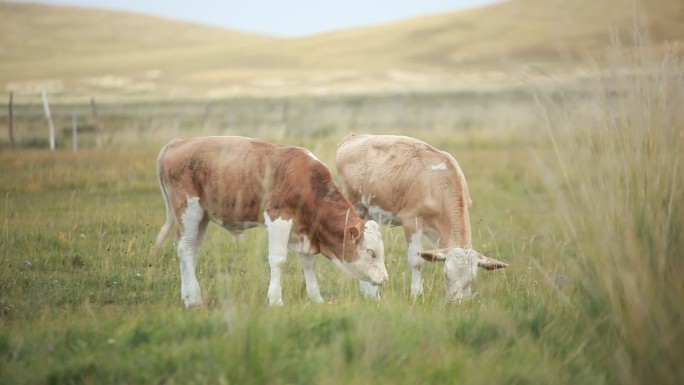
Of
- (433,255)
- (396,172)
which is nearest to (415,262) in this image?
(433,255)

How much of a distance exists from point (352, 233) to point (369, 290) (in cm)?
86

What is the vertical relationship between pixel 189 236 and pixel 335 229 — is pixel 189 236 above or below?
below

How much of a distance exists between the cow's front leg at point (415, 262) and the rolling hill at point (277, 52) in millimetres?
57902

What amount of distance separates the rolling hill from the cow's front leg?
57.9 meters

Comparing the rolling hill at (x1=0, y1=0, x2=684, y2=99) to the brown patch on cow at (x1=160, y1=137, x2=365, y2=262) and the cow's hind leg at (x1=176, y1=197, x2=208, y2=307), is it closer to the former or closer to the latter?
the brown patch on cow at (x1=160, y1=137, x2=365, y2=262)

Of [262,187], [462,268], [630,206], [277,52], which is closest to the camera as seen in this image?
[630,206]

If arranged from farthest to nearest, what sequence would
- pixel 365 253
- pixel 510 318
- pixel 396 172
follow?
pixel 396 172, pixel 365 253, pixel 510 318

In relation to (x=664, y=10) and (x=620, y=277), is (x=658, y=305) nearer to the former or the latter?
(x=620, y=277)

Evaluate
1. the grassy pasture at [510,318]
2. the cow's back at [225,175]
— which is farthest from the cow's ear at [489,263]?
the cow's back at [225,175]

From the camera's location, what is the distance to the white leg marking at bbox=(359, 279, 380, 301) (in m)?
8.18

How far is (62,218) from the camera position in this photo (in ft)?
40.6

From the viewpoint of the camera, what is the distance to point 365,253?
25.8 feet

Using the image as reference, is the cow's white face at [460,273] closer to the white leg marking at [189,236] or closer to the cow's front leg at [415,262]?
the cow's front leg at [415,262]

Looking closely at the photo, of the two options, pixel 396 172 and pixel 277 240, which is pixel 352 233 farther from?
pixel 396 172
